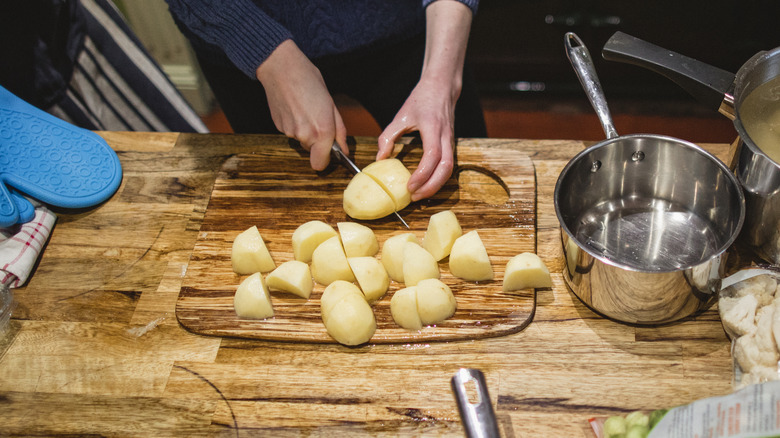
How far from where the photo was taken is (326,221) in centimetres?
150

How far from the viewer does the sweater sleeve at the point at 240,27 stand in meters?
1.43

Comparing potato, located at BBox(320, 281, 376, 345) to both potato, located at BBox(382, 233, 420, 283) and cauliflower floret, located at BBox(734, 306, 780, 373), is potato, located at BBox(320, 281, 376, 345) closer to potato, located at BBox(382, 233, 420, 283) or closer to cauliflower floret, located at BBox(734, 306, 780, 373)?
potato, located at BBox(382, 233, 420, 283)

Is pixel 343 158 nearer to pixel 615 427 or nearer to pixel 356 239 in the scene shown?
pixel 356 239

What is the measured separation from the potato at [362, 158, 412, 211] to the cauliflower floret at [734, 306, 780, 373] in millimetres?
764

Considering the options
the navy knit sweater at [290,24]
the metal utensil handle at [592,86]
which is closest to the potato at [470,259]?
the metal utensil handle at [592,86]

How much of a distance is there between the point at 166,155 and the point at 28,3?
68cm

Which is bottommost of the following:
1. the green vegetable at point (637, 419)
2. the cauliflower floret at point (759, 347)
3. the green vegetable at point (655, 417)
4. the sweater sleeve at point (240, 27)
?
the green vegetable at point (637, 419)

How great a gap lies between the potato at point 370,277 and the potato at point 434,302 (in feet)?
0.31

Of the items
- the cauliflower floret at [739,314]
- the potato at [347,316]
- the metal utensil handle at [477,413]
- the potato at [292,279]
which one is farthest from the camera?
the potato at [292,279]

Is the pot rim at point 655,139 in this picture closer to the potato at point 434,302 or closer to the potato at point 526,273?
the potato at point 526,273

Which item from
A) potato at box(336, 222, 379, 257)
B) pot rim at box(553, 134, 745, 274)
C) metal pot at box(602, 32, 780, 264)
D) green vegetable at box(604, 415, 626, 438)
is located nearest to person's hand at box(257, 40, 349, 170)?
potato at box(336, 222, 379, 257)

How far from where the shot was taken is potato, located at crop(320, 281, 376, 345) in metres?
1.19

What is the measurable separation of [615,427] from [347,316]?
54cm

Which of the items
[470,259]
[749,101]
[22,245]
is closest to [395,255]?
[470,259]
